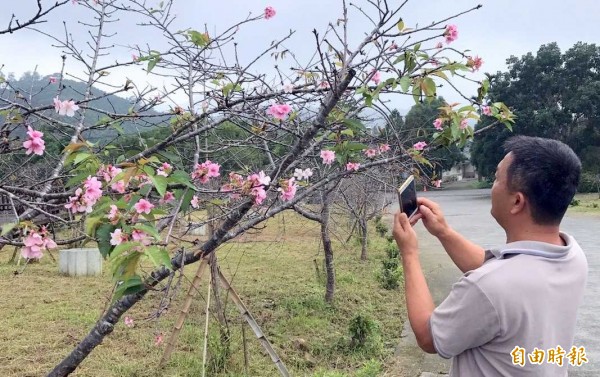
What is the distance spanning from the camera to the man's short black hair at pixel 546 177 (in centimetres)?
118

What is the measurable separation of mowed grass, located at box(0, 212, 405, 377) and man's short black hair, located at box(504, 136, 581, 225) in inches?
66.3

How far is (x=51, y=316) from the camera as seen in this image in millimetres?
5090

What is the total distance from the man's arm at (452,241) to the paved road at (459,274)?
7.54ft

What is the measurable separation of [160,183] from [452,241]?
0.94 meters

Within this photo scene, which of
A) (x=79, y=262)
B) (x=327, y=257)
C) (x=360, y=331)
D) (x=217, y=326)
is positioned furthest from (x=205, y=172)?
(x=79, y=262)

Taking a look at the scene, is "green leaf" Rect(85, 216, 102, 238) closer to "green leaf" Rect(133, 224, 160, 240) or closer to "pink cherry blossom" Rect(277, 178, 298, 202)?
"green leaf" Rect(133, 224, 160, 240)

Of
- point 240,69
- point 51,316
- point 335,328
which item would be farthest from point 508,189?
point 51,316

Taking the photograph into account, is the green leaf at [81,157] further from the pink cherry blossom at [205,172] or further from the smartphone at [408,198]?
the smartphone at [408,198]

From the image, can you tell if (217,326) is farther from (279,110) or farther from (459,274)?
(459,274)

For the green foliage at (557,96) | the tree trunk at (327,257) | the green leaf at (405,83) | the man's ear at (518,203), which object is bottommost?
the tree trunk at (327,257)

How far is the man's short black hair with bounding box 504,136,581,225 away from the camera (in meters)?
1.18

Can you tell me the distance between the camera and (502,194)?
126 cm

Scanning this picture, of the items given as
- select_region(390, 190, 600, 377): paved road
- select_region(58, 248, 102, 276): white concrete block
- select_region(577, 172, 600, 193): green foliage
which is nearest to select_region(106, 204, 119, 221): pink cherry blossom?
select_region(390, 190, 600, 377): paved road

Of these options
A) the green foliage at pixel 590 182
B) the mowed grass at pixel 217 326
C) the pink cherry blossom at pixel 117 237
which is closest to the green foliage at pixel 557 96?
the green foliage at pixel 590 182
